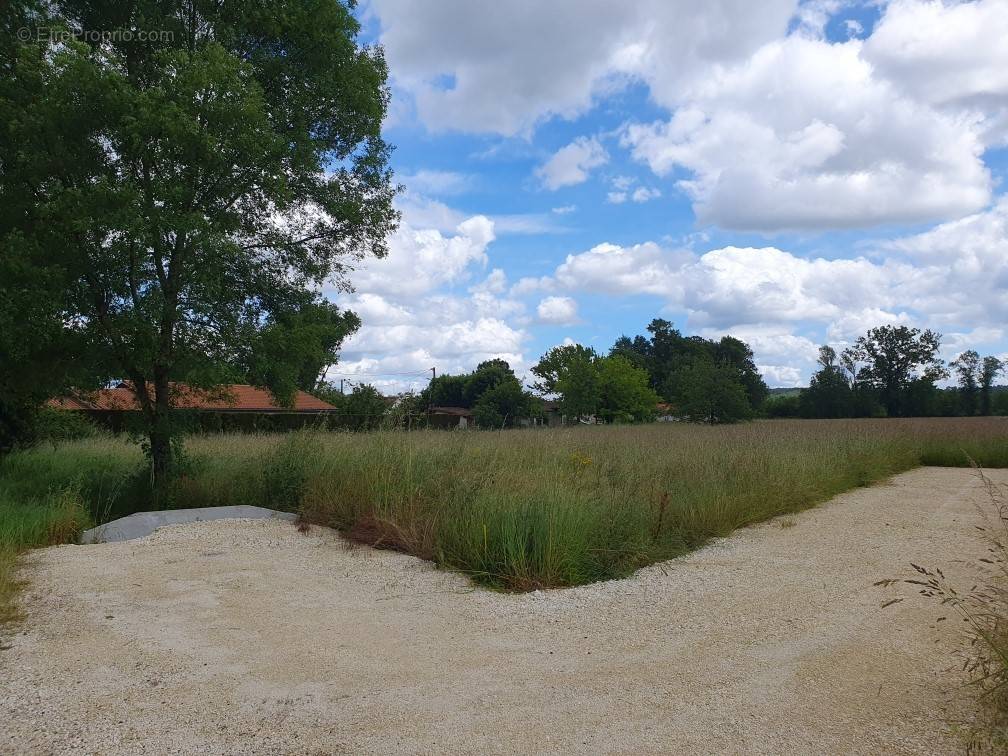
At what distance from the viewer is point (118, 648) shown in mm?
4609

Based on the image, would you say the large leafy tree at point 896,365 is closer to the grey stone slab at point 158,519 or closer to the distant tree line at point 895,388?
the distant tree line at point 895,388

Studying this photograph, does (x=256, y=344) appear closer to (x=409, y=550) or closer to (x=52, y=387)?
(x=52, y=387)

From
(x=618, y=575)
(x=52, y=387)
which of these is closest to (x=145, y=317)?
(x=52, y=387)

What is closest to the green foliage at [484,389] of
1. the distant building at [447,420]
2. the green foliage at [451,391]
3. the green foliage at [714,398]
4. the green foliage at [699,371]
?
the green foliage at [451,391]

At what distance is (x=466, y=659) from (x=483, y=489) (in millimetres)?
3692

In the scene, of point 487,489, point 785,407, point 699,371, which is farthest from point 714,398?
point 785,407

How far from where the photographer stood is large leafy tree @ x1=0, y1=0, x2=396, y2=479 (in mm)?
9125

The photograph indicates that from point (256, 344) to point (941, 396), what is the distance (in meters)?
61.7

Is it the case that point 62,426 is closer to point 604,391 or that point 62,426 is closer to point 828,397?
point 604,391

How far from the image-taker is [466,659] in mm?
4457

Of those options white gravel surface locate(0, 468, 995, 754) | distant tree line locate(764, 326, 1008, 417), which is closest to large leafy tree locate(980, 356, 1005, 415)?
distant tree line locate(764, 326, 1008, 417)

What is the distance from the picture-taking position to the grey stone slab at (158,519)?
8.47 metres

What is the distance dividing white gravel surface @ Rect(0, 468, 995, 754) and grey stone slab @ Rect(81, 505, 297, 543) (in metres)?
1.22

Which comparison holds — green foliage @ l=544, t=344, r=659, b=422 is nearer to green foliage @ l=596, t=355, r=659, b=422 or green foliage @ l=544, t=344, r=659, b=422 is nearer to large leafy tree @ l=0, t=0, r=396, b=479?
green foliage @ l=596, t=355, r=659, b=422
